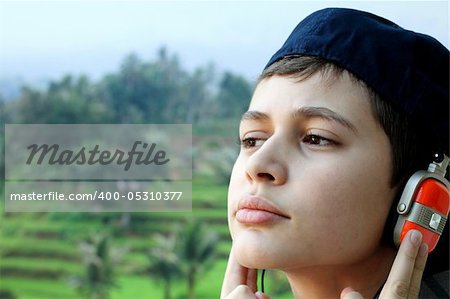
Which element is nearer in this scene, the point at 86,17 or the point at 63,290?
the point at 86,17

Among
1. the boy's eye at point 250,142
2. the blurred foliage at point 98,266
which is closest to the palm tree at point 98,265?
the blurred foliage at point 98,266

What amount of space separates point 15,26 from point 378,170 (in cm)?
480

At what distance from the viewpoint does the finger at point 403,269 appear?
77 cm

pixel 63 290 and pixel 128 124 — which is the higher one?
pixel 128 124

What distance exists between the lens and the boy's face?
762 millimetres

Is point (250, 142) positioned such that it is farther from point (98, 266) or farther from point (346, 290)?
point (98, 266)

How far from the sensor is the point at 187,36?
4.93 meters

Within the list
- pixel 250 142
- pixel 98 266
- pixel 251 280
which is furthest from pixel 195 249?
pixel 250 142

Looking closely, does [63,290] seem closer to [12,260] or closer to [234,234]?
[12,260]

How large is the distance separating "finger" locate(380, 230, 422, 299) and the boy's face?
0.03 m

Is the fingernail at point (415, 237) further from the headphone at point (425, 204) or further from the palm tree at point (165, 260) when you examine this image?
the palm tree at point (165, 260)

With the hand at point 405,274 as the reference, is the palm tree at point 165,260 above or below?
above

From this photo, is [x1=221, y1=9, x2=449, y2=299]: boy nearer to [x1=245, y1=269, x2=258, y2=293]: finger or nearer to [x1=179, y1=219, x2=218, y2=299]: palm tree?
[x1=245, y1=269, x2=258, y2=293]: finger

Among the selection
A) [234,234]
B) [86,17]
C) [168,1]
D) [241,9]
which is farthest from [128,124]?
[234,234]
